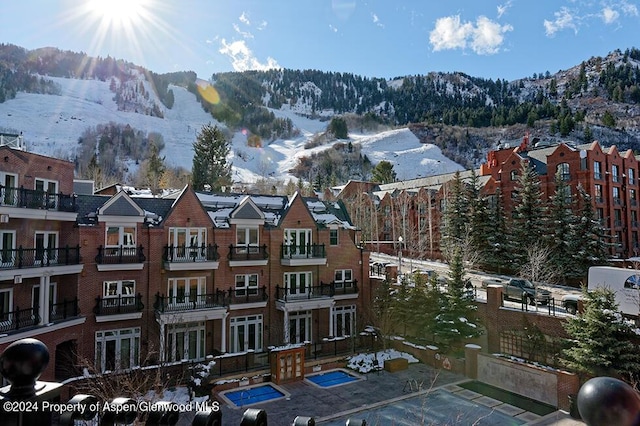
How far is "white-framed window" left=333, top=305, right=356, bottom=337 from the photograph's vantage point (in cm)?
2894

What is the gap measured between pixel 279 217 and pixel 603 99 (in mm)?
177884

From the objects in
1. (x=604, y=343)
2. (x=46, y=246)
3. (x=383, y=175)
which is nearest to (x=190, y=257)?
(x=46, y=246)

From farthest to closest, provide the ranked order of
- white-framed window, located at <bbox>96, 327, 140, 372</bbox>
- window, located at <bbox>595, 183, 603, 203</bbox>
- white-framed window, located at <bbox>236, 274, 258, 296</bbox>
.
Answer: window, located at <bbox>595, 183, 603, 203</bbox>
white-framed window, located at <bbox>236, 274, 258, 296</bbox>
white-framed window, located at <bbox>96, 327, 140, 372</bbox>

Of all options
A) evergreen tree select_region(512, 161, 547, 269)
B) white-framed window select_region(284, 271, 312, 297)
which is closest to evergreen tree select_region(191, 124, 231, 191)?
white-framed window select_region(284, 271, 312, 297)

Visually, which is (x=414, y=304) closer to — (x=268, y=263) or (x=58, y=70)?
(x=268, y=263)

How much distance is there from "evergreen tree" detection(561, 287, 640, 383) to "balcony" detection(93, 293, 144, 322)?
22.2 meters

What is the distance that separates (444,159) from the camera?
149 metres

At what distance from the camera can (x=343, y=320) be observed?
29.3 m

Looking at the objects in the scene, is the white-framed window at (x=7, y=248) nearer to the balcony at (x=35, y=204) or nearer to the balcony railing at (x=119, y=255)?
the balcony at (x=35, y=204)

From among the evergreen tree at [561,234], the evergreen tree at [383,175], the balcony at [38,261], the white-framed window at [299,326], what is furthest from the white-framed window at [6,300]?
the evergreen tree at [383,175]

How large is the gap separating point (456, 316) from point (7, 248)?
24418 mm

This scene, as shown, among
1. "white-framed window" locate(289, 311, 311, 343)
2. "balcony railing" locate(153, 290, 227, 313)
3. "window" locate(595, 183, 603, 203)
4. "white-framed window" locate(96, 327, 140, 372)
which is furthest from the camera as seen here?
"window" locate(595, 183, 603, 203)

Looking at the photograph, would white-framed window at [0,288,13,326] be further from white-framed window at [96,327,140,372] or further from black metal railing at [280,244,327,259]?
black metal railing at [280,244,327,259]

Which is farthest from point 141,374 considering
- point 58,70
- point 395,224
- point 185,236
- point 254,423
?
point 58,70
